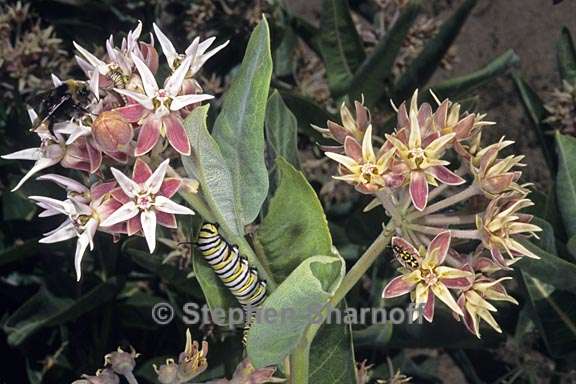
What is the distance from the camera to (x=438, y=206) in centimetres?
138

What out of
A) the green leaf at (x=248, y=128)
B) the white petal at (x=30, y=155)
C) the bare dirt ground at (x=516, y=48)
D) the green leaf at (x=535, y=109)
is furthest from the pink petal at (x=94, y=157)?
the bare dirt ground at (x=516, y=48)

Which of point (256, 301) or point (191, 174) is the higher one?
point (191, 174)

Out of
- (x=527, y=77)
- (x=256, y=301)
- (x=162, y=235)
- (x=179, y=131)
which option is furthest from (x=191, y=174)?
(x=527, y=77)

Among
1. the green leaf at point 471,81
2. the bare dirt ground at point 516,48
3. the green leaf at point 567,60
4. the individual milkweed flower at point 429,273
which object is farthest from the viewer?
the bare dirt ground at point 516,48

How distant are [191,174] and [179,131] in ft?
0.31

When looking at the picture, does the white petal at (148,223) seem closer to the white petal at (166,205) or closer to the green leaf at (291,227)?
the white petal at (166,205)

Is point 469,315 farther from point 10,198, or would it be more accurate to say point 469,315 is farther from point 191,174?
point 10,198

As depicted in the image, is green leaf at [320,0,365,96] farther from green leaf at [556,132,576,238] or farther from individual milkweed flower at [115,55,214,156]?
individual milkweed flower at [115,55,214,156]

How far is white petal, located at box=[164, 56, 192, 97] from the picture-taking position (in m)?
1.34

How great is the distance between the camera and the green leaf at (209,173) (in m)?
1.30

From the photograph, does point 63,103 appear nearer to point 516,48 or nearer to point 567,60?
point 567,60

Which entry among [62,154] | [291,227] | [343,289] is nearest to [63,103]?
[62,154]

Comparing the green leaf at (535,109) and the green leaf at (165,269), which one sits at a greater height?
the green leaf at (535,109)

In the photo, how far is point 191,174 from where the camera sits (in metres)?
1.38
